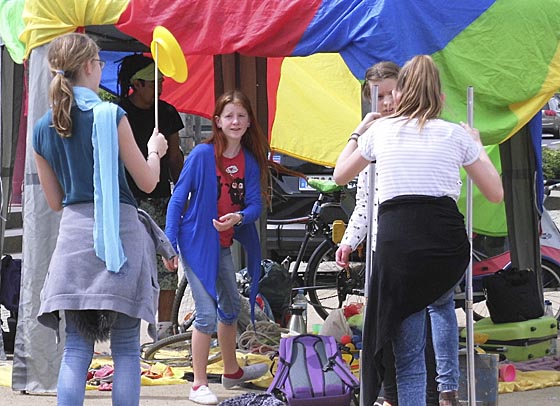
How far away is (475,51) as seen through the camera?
20.0ft


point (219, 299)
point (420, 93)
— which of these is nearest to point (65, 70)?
point (420, 93)

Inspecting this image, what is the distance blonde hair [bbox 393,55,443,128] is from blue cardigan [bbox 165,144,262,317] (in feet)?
5.77

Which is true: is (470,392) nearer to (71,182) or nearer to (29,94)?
(71,182)

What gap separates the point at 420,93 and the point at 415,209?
51 centimetres

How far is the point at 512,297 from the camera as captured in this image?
7684mm

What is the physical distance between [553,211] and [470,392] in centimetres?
1255

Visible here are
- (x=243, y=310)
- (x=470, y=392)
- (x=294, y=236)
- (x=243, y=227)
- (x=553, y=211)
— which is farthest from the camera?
(x=553, y=211)

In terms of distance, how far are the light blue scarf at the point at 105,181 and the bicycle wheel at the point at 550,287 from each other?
4.90 m

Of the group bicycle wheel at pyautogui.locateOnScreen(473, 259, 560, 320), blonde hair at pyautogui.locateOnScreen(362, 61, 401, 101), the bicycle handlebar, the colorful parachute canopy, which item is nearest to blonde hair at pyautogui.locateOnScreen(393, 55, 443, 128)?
blonde hair at pyautogui.locateOnScreen(362, 61, 401, 101)

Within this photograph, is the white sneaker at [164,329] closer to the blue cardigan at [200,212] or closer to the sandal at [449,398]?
the blue cardigan at [200,212]

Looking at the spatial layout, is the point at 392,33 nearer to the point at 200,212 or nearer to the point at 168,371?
the point at 200,212

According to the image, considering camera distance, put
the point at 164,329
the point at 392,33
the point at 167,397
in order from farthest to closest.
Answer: the point at 164,329
the point at 167,397
the point at 392,33

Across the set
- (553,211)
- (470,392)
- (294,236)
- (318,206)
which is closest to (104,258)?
(470,392)

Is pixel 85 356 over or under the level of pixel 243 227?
under
